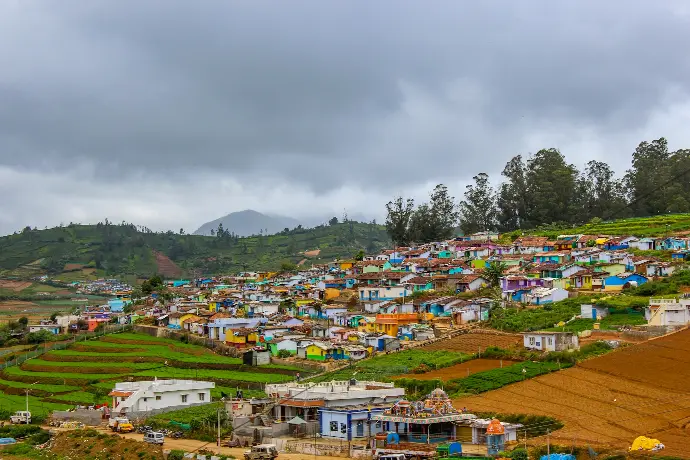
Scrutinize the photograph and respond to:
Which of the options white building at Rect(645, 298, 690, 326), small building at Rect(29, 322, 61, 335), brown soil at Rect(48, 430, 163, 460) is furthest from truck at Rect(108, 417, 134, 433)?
small building at Rect(29, 322, 61, 335)

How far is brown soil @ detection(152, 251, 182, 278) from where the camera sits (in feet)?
509

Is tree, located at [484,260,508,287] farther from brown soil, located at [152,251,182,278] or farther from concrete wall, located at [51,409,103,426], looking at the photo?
brown soil, located at [152,251,182,278]

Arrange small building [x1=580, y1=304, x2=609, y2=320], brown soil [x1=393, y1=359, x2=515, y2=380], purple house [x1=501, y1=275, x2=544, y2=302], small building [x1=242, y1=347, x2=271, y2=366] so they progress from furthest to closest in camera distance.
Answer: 1. purple house [x1=501, y1=275, x2=544, y2=302]
2. small building [x1=242, y1=347, x2=271, y2=366]
3. small building [x1=580, y1=304, x2=609, y2=320]
4. brown soil [x1=393, y1=359, x2=515, y2=380]

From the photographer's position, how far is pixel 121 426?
38.2 metres

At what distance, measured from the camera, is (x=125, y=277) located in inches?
5891

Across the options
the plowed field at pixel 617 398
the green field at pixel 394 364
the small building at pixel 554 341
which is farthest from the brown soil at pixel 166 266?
the plowed field at pixel 617 398

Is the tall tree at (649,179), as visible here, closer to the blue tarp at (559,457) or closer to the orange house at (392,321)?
the orange house at (392,321)

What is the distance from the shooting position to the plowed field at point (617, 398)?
1117 inches

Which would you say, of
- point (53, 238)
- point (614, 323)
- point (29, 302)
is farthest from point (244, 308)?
point (53, 238)

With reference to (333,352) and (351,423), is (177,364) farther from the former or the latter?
(351,423)

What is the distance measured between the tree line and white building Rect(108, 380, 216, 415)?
62.7m

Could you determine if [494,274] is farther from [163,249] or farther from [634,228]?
[163,249]

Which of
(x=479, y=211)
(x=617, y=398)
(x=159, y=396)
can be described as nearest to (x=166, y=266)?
(x=479, y=211)

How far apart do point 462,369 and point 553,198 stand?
57799mm
